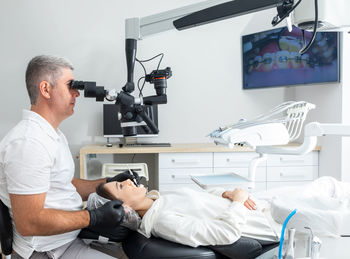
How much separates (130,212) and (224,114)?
257cm

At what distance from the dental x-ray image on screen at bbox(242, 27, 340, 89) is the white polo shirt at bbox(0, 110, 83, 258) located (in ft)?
8.54

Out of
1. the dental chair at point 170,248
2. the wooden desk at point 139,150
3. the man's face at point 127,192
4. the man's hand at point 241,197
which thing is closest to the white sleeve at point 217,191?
the man's hand at point 241,197

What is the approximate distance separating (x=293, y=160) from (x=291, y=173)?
0.13m

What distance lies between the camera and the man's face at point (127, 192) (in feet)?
5.53

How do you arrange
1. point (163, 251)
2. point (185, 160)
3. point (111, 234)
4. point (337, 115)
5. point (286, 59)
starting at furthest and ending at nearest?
point (286, 59) → point (185, 160) → point (337, 115) → point (111, 234) → point (163, 251)

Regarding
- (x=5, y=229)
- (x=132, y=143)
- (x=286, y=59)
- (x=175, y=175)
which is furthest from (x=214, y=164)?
(x=5, y=229)

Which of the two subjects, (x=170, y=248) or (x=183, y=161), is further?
(x=183, y=161)

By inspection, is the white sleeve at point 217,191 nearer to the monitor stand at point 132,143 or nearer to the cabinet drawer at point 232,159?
the cabinet drawer at point 232,159

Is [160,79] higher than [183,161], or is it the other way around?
[160,79]

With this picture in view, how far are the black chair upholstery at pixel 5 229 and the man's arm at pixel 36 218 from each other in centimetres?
9

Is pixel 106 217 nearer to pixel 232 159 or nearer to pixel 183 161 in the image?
pixel 183 161

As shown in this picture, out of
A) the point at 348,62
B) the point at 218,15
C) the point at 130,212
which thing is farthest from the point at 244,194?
the point at 348,62

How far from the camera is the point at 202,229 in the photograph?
4.51 ft

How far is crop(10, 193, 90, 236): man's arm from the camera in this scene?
1288 millimetres
